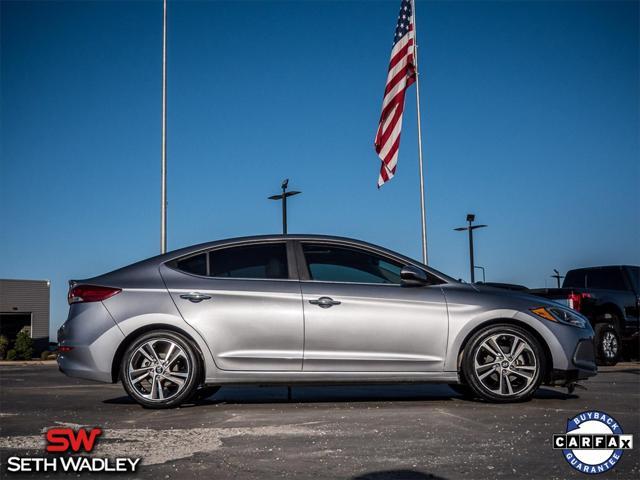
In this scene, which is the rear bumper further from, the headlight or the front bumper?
the front bumper

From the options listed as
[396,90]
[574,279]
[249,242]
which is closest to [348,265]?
[249,242]

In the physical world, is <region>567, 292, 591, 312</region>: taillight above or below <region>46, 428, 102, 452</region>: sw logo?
above

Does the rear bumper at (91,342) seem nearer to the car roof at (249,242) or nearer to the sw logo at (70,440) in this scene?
the car roof at (249,242)

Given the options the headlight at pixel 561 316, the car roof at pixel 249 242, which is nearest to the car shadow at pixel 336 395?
the headlight at pixel 561 316

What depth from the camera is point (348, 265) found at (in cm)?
710

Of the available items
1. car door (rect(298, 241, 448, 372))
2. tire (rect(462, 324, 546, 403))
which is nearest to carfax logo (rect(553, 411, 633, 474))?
tire (rect(462, 324, 546, 403))

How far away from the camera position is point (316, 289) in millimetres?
6875

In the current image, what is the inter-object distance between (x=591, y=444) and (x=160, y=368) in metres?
3.73

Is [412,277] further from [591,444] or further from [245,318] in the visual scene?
[591,444]

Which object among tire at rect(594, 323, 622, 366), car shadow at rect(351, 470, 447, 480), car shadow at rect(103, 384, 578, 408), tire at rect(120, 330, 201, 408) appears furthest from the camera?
tire at rect(594, 323, 622, 366)

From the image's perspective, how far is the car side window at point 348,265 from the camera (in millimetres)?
7023

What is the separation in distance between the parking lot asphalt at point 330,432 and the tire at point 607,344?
5.82 metres

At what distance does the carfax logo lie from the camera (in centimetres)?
421

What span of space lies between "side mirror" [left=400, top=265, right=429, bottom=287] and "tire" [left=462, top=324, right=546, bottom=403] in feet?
2.22
